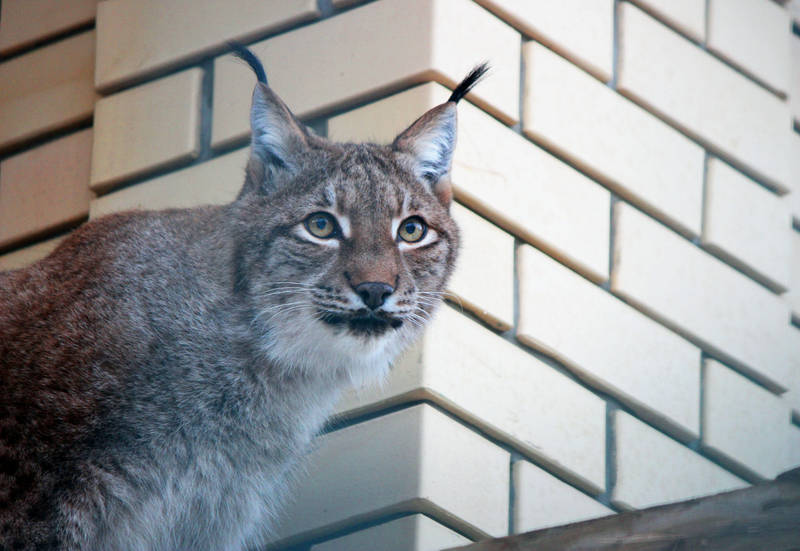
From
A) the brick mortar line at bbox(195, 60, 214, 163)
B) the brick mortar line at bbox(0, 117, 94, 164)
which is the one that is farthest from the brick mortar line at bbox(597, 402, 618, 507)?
the brick mortar line at bbox(0, 117, 94, 164)

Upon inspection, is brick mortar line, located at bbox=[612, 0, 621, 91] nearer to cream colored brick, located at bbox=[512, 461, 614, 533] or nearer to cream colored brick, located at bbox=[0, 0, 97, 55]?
cream colored brick, located at bbox=[512, 461, 614, 533]

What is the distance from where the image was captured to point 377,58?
530 cm

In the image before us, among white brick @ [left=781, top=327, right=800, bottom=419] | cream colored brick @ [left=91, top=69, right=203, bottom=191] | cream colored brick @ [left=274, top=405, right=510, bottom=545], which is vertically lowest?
cream colored brick @ [left=274, top=405, right=510, bottom=545]

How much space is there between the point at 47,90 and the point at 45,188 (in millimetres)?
509

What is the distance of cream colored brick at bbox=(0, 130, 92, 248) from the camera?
19.6 ft

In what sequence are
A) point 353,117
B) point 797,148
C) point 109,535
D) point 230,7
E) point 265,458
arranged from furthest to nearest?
point 797,148
point 230,7
point 353,117
point 265,458
point 109,535

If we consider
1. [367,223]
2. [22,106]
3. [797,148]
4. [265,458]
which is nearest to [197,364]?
[265,458]

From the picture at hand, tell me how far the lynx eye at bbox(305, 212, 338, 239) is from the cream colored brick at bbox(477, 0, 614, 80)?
Answer: 1.41m

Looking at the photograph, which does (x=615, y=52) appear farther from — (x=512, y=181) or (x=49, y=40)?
(x=49, y=40)

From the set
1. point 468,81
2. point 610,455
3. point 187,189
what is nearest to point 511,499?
point 610,455

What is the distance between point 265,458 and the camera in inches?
178

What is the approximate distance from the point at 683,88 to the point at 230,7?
213cm

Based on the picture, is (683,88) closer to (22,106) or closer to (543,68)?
(543,68)

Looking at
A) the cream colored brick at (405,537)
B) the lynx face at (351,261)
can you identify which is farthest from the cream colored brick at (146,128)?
the cream colored brick at (405,537)
